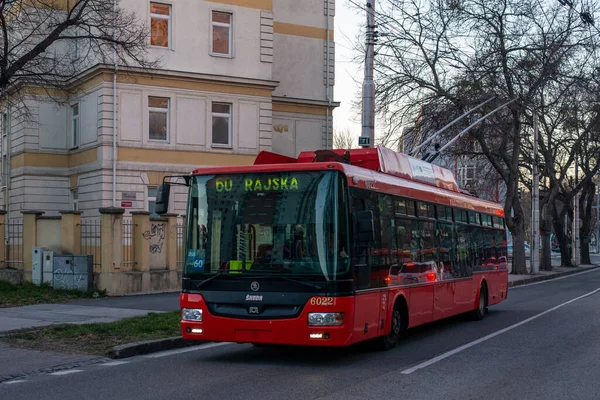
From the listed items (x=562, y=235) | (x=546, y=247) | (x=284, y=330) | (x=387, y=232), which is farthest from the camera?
(x=562, y=235)

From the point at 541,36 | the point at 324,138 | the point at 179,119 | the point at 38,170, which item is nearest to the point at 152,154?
the point at 179,119

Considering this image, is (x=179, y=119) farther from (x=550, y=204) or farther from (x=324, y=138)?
(x=550, y=204)

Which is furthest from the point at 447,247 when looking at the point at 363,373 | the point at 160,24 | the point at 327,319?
the point at 160,24

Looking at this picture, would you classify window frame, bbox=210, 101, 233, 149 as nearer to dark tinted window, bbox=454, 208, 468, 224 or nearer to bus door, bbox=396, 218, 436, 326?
dark tinted window, bbox=454, 208, 468, 224

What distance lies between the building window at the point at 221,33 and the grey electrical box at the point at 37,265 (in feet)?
45.0

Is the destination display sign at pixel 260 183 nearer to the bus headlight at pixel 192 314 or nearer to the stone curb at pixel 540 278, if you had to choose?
the bus headlight at pixel 192 314

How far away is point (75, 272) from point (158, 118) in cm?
1203

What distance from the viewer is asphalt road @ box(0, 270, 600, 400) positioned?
31.0 ft

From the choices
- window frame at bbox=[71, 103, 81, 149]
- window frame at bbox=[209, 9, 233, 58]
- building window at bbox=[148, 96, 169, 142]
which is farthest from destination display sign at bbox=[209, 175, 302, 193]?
window frame at bbox=[71, 103, 81, 149]

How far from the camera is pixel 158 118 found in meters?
34.0

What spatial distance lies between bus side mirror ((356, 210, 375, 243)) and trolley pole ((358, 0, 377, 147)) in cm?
852

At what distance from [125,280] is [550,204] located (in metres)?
32.4

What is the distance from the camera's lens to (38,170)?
119 ft

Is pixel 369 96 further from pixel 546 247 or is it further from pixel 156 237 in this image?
pixel 546 247
